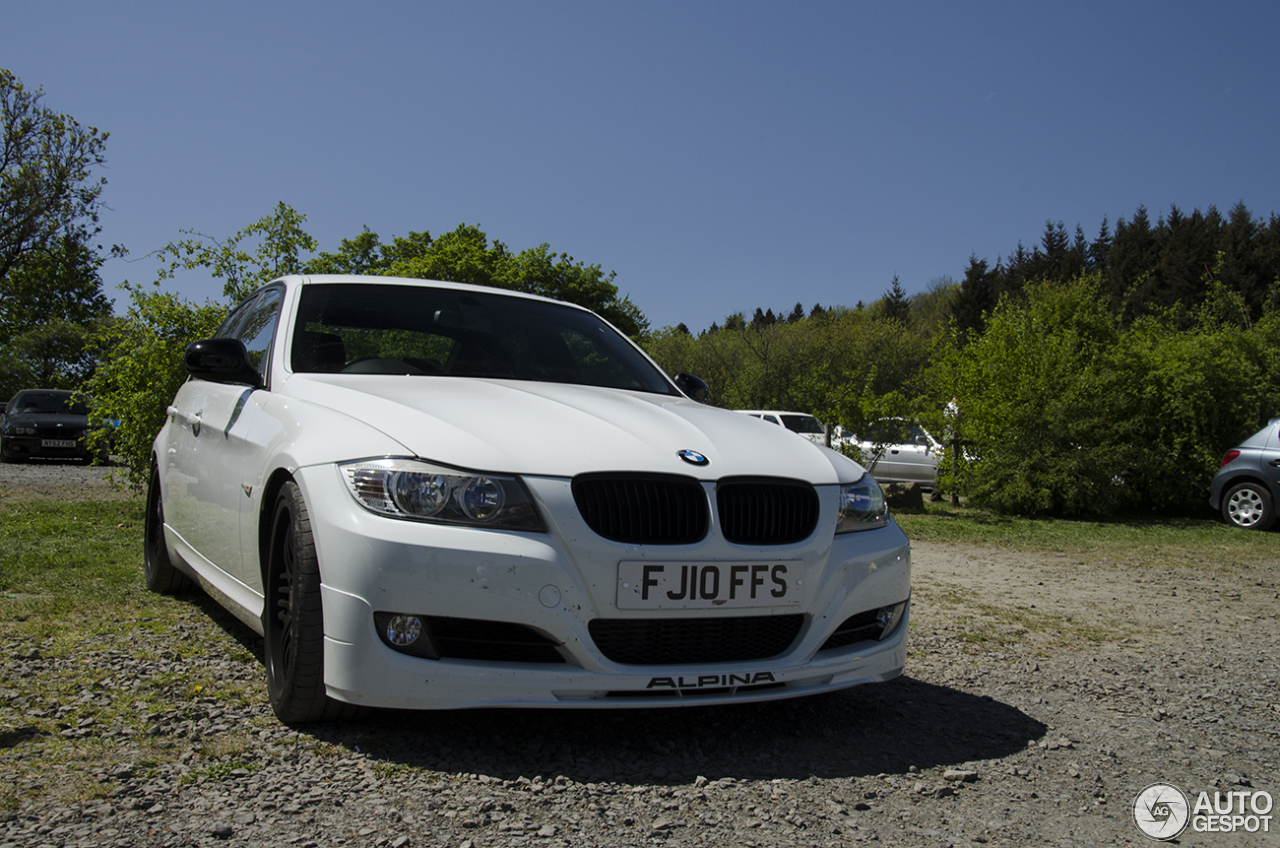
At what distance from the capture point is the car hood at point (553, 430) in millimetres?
2756

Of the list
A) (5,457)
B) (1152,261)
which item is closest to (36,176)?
(5,457)

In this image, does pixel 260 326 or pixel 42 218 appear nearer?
pixel 260 326

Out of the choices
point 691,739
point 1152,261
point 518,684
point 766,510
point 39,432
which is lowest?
point 691,739

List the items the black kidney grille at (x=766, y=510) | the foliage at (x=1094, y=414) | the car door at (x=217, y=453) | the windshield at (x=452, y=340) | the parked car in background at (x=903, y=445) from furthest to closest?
the parked car in background at (x=903, y=445)
the foliage at (x=1094, y=414)
the windshield at (x=452, y=340)
the car door at (x=217, y=453)
the black kidney grille at (x=766, y=510)

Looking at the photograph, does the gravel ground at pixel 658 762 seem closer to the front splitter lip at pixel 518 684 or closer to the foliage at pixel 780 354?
the front splitter lip at pixel 518 684

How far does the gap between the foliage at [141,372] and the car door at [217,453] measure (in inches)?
184

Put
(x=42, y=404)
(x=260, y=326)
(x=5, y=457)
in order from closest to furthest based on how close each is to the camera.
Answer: (x=260, y=326), (x=5, y=457), (x=42, y=404)

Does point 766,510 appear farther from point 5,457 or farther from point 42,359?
point 42,359

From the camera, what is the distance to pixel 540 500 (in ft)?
8.77

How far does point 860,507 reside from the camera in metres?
3.24

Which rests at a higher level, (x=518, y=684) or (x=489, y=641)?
(x=489, y=641)

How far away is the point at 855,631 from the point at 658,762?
818mm

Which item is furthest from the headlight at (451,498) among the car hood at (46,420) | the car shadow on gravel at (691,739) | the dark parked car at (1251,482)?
the car hood at (46,420)

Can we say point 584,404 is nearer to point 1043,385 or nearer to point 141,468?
point 141,468
